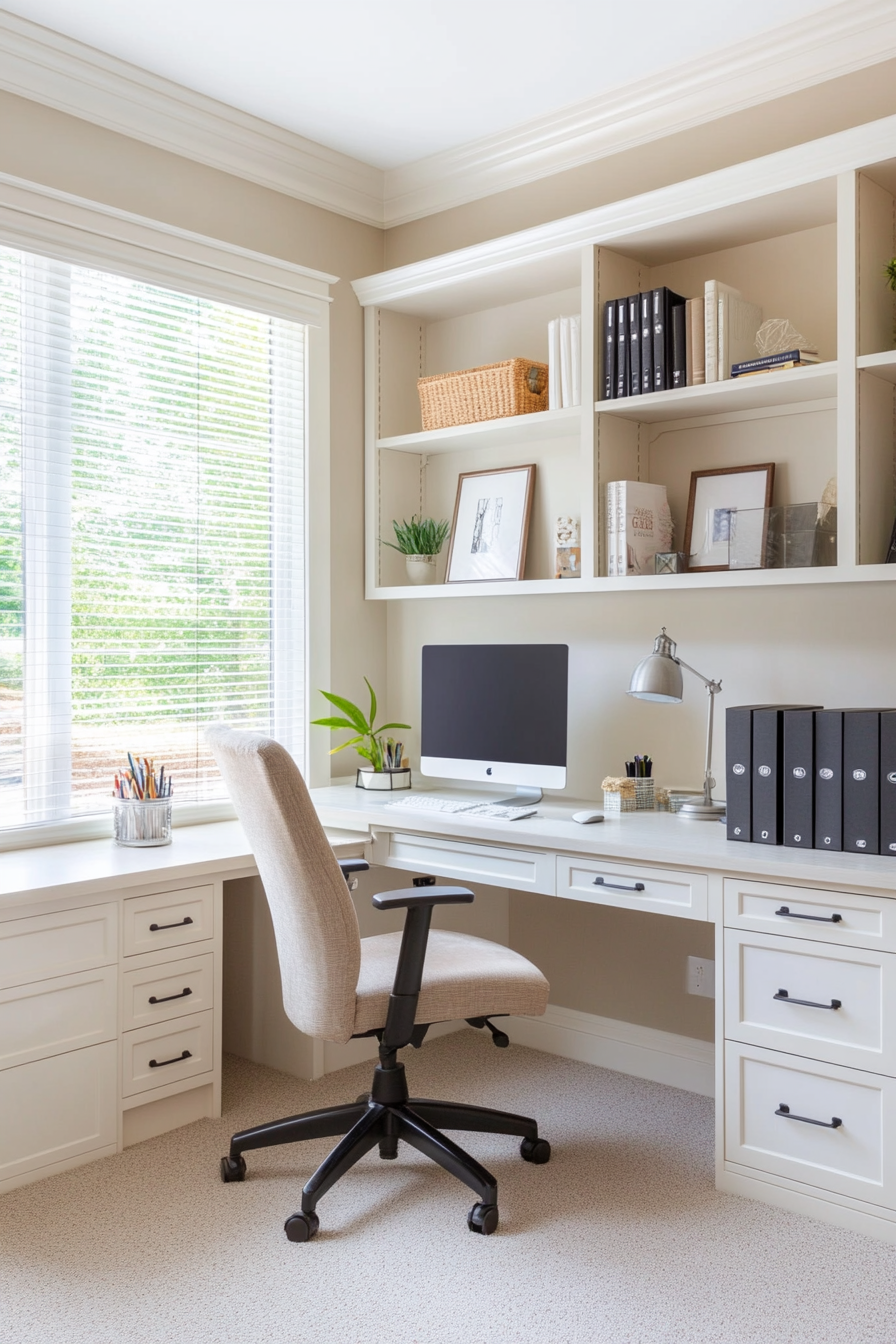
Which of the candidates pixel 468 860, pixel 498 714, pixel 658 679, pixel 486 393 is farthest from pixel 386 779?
pixel 486 393

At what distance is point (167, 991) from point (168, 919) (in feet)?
0.59

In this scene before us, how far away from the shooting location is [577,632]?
3131 millimetres

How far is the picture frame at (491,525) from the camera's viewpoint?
3.18 meters

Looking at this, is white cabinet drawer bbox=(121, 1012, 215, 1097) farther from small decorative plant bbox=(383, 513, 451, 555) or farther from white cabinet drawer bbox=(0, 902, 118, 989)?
small decorative plant bbox=(383, 513, 451, 555)

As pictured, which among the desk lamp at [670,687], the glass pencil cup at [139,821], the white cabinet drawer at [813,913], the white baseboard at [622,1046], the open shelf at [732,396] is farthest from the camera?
the white baseboard at [622,1046]

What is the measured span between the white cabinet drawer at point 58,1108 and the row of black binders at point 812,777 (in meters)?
1.56

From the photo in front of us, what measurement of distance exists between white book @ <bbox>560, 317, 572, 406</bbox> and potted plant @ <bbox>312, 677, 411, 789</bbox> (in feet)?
3.57

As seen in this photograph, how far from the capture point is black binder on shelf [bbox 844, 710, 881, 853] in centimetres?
216

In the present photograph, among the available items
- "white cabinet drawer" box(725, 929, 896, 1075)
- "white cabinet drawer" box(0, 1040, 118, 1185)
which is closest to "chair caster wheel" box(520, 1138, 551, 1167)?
"white cabinet drawer" box(725, 929, 896, 1075)

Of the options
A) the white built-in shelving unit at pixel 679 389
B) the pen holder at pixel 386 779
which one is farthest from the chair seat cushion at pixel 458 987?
the white built-in shelving unit at pixel 679 389

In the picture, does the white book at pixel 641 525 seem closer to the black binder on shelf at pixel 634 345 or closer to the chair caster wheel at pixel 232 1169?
the black binder on shelf at pixel 634 345

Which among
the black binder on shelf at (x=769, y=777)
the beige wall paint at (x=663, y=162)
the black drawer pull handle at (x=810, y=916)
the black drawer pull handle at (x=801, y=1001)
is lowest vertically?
the black drawer pull handle at (x=801, y=1001)

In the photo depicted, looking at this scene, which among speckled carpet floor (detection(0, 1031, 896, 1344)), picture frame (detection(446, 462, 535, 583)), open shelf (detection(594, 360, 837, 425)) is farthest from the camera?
picture frame (detection(446, 462, 535, 583))

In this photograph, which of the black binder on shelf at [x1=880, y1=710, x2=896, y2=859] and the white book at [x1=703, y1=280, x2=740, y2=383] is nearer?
the black binder on shelf at [x1=880, y1=710, x2=896, y2=859]
